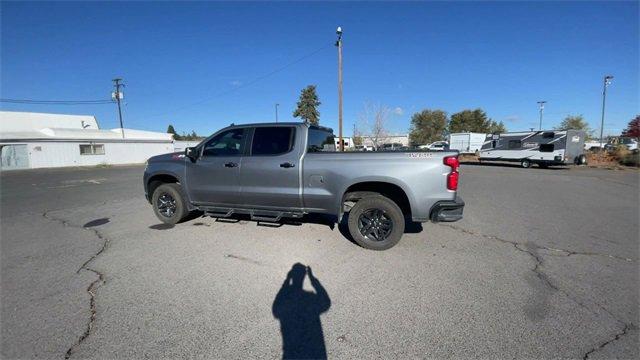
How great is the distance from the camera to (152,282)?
357 cm

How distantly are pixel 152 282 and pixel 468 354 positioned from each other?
347cm

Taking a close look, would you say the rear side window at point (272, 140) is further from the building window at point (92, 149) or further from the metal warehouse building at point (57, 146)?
the building window at point (92, 149)

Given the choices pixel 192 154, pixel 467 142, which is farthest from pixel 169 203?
pixel 467 142

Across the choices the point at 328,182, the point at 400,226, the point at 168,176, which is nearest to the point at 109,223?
the point at 168,176

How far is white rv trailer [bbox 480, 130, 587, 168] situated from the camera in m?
20.9

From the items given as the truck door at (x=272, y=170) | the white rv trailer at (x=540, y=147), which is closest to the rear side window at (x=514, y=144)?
the white rv trailer at (x=540, y=147)

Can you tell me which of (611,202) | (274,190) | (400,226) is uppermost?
(274,190)

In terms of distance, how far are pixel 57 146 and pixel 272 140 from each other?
105ft

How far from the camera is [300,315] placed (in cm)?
290

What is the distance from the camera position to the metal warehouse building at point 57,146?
2509cm

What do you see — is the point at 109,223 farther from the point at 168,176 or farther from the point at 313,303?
the point at 313,303

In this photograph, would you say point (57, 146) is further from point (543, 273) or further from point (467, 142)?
point (467, 142)

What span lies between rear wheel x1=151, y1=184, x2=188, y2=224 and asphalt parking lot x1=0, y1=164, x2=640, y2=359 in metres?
0.30

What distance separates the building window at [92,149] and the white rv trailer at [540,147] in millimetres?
38286
